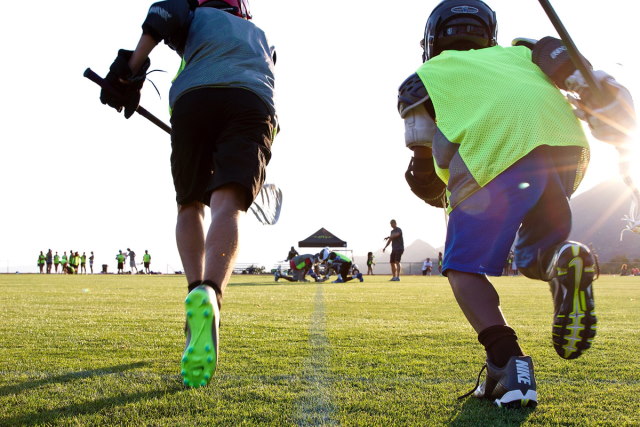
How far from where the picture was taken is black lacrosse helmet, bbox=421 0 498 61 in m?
2.49

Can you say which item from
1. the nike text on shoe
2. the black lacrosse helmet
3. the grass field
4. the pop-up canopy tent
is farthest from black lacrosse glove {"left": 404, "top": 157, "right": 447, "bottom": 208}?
the pop-up canopy tent

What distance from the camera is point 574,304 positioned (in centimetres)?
180

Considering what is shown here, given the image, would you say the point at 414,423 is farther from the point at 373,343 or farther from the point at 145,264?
the point at 145,264

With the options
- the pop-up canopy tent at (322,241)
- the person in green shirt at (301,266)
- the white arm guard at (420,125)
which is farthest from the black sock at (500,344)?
the pop-up canopy tent at (322,241)

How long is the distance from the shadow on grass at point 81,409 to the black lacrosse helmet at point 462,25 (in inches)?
78.7

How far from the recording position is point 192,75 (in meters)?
2.40

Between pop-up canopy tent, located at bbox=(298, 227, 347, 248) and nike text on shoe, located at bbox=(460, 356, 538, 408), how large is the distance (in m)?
31.5

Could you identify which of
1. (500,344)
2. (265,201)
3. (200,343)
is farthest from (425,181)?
(265,201)

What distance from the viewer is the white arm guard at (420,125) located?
7.63ft

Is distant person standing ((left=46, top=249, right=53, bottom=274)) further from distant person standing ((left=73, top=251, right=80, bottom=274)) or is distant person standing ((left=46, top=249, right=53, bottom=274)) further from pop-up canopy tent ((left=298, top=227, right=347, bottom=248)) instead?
pop-up canopy tent ((left=298, top=227, right=347, bottom=248))

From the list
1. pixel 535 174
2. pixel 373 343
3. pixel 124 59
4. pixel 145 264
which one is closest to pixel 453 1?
pixel 535 174

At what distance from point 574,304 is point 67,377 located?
78.6 inches

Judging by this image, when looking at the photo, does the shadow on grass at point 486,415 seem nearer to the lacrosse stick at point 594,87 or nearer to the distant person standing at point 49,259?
the lacrosse stick at point 594,87

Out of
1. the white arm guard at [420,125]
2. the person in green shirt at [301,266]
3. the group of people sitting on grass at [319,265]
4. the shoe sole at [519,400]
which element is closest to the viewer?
the shoe sole at [519,400]
